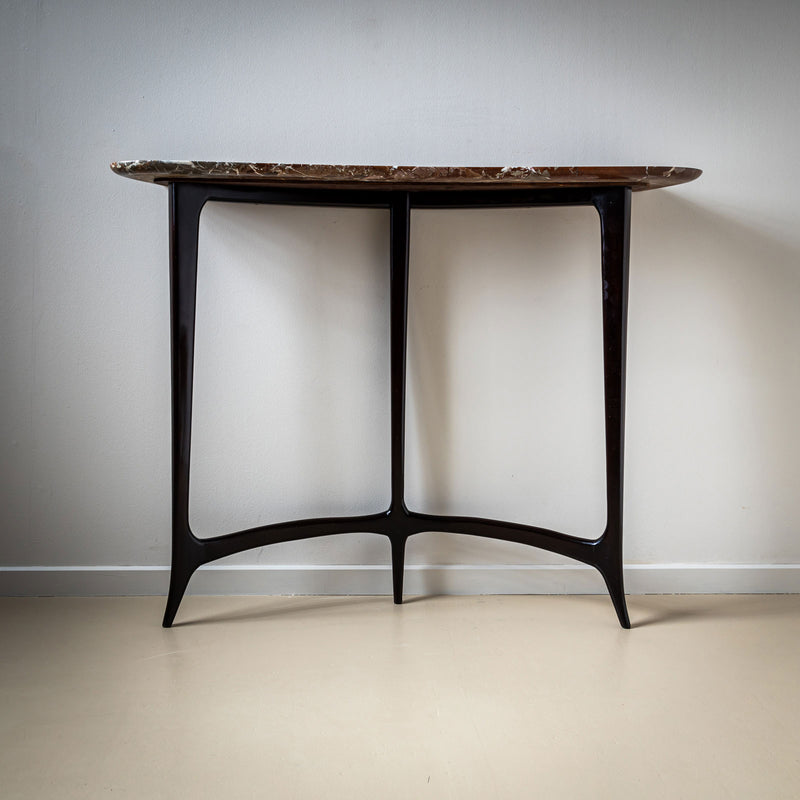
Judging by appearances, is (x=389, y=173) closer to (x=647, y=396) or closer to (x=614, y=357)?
(x=614, y=357)

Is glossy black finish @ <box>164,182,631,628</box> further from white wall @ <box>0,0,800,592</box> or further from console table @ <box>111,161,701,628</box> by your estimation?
white wall @ <box>0,0,800,592</box>

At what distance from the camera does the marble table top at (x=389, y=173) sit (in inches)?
55.4

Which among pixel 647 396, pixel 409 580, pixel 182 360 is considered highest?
pixel 182 360

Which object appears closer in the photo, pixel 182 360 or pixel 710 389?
pixel 182 360

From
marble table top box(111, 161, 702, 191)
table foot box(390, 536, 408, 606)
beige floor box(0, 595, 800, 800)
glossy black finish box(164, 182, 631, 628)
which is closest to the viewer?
beige floor box(0, 595, 800, 800)

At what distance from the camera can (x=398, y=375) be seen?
1691 mm

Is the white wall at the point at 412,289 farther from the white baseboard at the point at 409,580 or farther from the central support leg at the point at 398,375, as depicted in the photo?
the central support leg at the point at 398,375

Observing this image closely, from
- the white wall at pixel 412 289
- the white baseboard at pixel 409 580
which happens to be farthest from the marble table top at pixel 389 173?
the white baseboard at pixel 409 580

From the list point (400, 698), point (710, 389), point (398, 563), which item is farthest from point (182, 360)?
point (710, 389)

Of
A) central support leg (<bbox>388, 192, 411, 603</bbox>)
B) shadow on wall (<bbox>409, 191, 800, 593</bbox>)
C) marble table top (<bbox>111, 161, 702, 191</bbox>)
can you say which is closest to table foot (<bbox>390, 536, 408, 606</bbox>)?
central support leg (<bbox>388, 192, 411, 603</bbox>)

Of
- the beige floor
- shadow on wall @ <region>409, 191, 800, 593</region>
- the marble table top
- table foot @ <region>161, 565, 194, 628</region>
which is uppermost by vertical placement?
the marble table top

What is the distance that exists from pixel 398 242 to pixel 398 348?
230 mm

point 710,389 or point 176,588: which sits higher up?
point 710,389

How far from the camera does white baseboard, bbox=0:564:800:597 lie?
179cm
